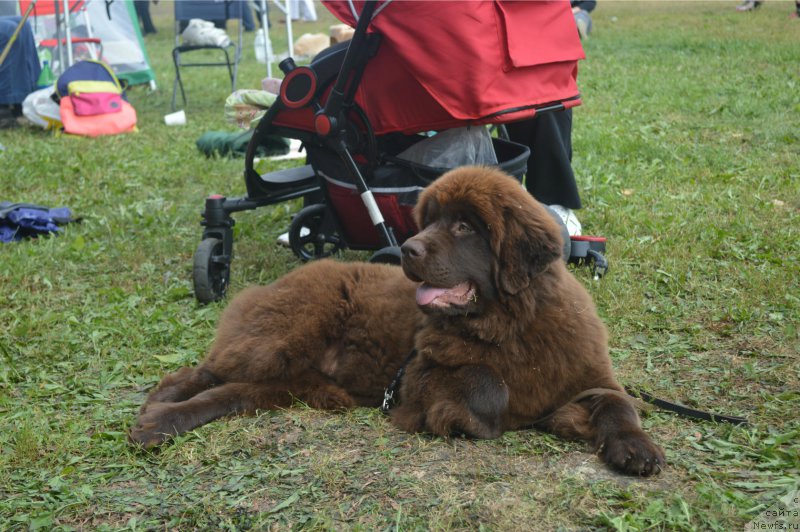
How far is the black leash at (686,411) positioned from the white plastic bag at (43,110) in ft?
30.4

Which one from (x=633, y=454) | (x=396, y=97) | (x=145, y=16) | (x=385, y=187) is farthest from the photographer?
(x=145, y=16)

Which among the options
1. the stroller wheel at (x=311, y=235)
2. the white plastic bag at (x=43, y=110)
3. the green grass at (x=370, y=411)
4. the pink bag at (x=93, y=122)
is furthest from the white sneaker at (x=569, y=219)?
the white plastic bag at (x=43, y=110)

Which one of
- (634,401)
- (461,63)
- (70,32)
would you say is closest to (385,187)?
(461,63)

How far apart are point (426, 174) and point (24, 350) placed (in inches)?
94.4

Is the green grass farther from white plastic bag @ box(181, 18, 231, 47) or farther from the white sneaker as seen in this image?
white plastic bag @ box(181, 18, 231, 47)

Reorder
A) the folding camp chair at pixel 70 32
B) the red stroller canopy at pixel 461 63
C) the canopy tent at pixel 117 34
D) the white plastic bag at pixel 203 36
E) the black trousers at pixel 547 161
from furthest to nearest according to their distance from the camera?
the canopy tent at pixel 117 34
the folding camp chair at pixel 70 32
the white plastic bag at pixel 203 36
the black trousers at pixel 547 161
the red stroller canopy at pixel 461 63

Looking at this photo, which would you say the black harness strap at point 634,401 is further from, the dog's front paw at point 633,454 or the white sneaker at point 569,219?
the white sneaker at point 569,219

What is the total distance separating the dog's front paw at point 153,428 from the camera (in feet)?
10.5

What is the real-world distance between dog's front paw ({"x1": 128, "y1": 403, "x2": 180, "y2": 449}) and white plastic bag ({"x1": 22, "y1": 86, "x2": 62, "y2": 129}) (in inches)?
328

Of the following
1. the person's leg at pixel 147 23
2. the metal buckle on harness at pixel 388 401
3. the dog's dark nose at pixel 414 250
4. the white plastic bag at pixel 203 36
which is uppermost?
the dog's dark nose at pixel 414 250

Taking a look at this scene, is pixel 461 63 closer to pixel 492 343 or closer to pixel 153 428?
pixel 492 343

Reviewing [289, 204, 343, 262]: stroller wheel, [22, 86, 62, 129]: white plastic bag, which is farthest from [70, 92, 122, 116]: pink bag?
[289, 204, 343, 262]: stroller wheel

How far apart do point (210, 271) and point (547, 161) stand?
7.79ft

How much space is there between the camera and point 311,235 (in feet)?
18.1
